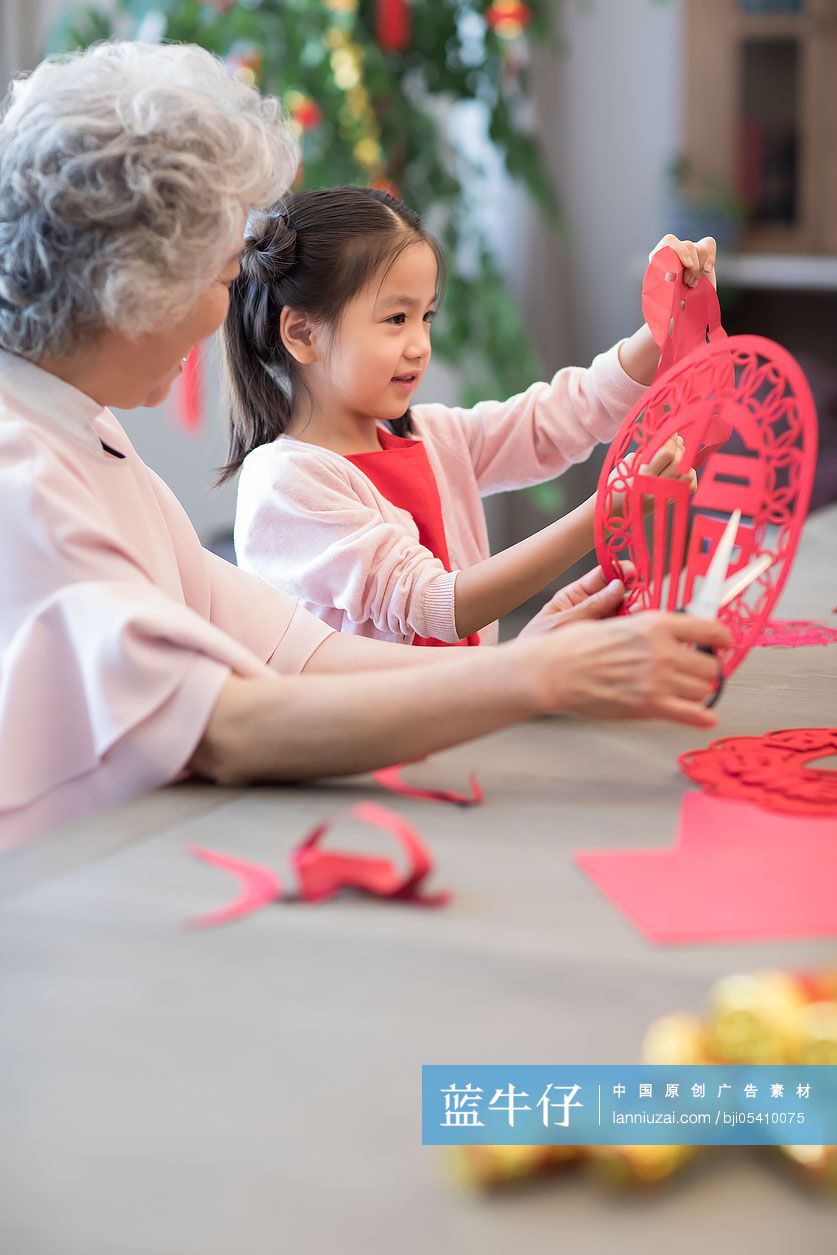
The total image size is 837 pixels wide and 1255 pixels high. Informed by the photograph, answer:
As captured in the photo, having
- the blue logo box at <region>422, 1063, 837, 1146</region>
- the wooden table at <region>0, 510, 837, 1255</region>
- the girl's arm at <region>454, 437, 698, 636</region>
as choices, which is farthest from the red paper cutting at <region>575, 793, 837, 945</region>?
the girl's arm at <region>454, 437, 698, 636</region>

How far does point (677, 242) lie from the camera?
55.8 inches

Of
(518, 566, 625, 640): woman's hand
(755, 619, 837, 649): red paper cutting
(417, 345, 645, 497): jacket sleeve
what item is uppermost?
(417, 345, 645, 497): jacket sleeve

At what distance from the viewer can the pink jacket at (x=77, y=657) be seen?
40.0 inches

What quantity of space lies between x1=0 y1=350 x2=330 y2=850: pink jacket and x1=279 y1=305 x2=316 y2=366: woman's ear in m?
0.55

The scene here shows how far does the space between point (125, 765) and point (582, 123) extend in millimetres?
4463

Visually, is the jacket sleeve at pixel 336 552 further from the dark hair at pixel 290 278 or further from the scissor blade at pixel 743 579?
the scissor blade at pixel 743 579

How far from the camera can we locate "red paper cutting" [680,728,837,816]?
1048 mm

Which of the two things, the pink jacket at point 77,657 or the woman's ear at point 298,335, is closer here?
the pink jacket at point 77,657

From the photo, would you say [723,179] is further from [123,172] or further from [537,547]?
[123,172]

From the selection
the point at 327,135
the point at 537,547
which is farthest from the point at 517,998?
the point at 327,135

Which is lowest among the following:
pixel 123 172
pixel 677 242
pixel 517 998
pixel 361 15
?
pixel 517 998

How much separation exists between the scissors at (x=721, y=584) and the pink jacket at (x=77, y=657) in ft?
1.06

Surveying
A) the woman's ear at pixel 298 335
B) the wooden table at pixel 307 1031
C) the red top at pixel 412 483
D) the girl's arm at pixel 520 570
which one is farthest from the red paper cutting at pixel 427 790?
the woman's ear at pixel 298 335

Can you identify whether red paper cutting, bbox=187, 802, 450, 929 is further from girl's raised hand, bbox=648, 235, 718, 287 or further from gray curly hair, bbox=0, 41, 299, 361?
girl's raised hand, bbox=648, 235, 718, 287
